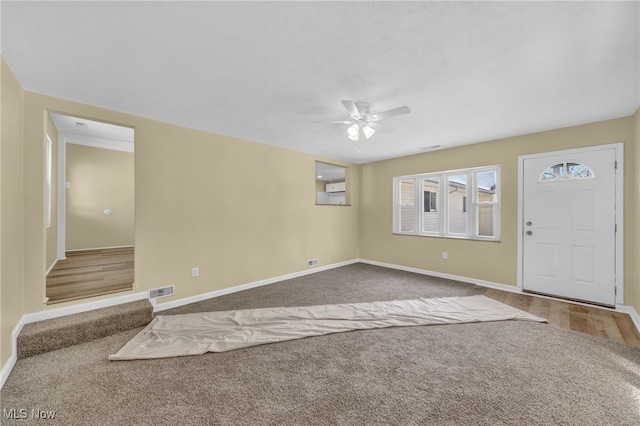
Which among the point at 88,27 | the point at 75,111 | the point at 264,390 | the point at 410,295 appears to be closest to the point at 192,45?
the point at 88,27

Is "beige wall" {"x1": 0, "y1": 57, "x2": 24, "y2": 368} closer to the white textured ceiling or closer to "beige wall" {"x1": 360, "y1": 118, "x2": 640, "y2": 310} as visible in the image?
the white textured ceiling

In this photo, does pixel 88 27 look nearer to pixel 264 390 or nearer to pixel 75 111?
pixel 75 111

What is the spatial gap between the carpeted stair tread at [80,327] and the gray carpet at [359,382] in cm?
9

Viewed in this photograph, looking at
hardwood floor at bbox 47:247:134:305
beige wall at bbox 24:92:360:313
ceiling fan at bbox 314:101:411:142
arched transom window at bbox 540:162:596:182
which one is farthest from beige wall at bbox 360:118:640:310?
hardwood floor at bbox 47:247:134:305

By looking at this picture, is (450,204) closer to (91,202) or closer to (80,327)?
(80,327)

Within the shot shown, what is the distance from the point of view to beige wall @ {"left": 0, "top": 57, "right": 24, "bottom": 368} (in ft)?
6.49

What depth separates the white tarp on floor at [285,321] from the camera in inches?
97.3

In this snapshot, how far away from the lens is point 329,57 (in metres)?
1.97

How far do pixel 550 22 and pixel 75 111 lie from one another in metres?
4.29

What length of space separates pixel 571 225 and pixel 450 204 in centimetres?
175

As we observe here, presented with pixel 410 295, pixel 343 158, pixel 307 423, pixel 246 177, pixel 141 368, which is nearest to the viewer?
pixel 307 423

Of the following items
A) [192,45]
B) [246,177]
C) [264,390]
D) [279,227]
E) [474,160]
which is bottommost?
[264,390]

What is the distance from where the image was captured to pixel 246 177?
4250mm
